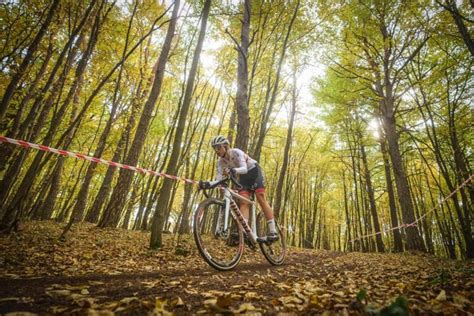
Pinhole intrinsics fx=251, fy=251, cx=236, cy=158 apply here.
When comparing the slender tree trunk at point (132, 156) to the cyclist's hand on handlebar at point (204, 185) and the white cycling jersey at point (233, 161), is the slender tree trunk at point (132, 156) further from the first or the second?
the cyclist's hand on handlebar at point (204, 185)

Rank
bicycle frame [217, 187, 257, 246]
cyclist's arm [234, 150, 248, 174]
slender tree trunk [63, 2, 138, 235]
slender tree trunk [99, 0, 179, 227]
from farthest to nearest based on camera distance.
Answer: slender tree trunk [99, 0, 179, 227], slender tree trunk [63, 2, 138, 235], cyclist's arm [234, 150, 248, 174], bicycle frame [217, 187, 257, 246]

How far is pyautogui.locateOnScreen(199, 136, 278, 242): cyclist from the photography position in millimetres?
4570

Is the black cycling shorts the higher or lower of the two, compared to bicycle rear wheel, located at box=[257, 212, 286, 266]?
higher

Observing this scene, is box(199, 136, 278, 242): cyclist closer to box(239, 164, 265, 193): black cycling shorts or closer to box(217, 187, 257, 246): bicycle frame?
box(239, 164, 265, 193): black cycling shorts

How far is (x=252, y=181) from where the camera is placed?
17.2 ft

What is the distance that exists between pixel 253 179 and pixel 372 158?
47.9 feet

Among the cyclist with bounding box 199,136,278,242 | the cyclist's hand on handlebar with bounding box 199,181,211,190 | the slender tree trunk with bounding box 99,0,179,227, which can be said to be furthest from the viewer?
the slender tree trunk with bounding box 99,0,179,227

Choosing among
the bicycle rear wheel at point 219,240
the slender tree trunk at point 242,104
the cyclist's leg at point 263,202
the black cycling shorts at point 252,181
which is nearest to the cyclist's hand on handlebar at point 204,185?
the bicycle rear wheel at point 219,240

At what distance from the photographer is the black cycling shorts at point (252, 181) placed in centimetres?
520

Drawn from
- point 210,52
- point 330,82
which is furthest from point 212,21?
point 330,82

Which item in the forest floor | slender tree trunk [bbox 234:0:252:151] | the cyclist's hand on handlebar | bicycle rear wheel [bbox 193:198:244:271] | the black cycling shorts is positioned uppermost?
slender tree trunk [bbox 234:0:252:151]

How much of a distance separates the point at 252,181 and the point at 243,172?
83cm

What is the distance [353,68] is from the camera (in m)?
10.2

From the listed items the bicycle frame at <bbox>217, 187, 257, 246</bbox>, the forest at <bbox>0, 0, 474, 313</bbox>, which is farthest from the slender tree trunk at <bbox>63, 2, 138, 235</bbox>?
the bicycle frame at <bbox>217, 187, 257, 246</bbox>
